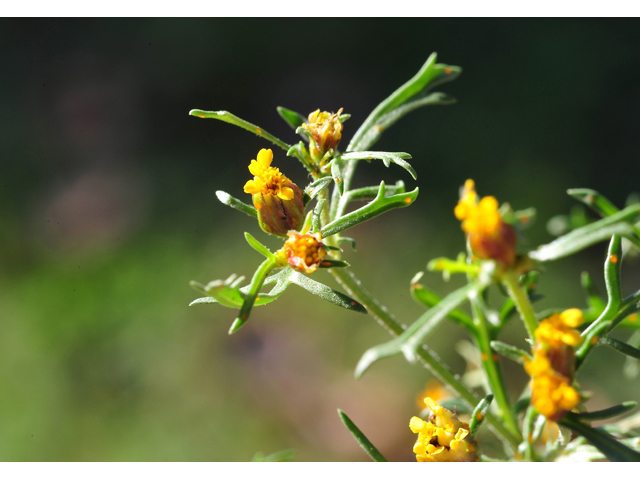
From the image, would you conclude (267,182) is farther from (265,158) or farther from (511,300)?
(511,300)

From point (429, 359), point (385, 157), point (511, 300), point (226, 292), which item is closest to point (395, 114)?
point (385, 157)

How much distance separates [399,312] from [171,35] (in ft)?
12.3

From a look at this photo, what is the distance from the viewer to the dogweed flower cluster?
1.12m

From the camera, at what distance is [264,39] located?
18.5 ft

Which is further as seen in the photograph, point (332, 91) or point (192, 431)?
point (332, 91)

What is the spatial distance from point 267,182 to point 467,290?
705mm

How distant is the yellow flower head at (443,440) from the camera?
1.43 m

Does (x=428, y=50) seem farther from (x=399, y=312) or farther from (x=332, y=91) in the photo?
(x=399, y=312)

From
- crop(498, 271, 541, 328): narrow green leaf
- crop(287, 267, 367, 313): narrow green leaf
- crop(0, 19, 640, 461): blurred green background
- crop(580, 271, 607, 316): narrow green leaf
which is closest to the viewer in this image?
crop(287, 267, 367, 313): narrow green leaf

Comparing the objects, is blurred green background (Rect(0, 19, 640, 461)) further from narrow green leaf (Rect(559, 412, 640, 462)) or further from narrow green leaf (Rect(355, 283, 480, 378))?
narrow green leaf (Rect(355, 283, 480, 378))

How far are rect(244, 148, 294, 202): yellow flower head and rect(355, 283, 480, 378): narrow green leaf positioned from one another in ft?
1.96

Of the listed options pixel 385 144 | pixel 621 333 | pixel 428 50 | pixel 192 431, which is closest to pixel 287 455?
pixel 621 333

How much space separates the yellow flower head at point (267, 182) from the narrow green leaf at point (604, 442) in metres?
0.89

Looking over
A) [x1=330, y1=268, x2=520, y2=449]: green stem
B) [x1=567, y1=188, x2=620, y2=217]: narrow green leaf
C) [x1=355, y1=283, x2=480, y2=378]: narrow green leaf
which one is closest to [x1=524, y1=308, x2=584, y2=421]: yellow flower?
[x1=355, y1=283, x2=480, y2=378]: narrow green leaf
